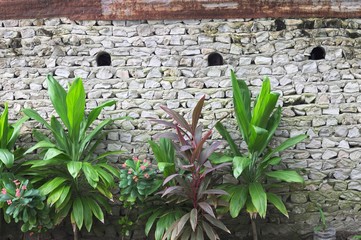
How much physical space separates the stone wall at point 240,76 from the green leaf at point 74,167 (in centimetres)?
67

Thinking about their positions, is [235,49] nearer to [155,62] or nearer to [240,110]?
[240,110]

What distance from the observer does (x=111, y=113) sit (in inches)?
163

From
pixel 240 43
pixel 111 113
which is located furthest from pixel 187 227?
pixel 240 43

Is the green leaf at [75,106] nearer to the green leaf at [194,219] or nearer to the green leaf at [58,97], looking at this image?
the green leaf at [58,97]

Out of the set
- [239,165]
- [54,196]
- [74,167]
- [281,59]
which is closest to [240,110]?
[239,165]

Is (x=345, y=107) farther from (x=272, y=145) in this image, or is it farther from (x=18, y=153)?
(x=18, y=153)

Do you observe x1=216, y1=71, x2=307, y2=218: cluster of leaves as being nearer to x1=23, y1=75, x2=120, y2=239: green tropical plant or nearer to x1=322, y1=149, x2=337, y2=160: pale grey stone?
x1=322, y1=149, x2=337, y2=160: pale grey stone

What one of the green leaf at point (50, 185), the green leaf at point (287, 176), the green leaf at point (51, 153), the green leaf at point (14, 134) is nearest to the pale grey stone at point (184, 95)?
the green leaf at point (287, 176)

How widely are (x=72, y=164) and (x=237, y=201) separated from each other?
1.62 m

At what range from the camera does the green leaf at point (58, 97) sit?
3.72 m

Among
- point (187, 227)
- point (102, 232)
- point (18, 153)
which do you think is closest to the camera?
point (187, 227)

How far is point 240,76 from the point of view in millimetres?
4094

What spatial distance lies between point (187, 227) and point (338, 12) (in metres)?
2.87

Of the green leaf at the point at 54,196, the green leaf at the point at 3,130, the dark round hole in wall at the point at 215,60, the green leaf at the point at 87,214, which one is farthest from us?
the dark round hole in wall at the point at 215,60
